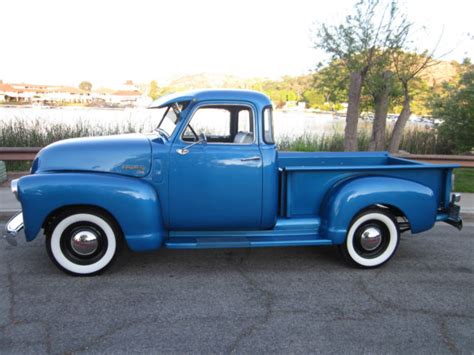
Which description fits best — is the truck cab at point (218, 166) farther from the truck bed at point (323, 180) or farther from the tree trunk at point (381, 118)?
the tree trunk at point (381, 118)

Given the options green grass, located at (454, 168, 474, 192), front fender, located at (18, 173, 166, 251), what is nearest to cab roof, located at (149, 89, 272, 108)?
front fender, located at (18, 173, 166, 251)

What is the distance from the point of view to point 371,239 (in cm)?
450

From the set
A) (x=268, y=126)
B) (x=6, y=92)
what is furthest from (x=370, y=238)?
(x=6, y=92)

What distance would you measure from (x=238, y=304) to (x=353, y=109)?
6.41 metres

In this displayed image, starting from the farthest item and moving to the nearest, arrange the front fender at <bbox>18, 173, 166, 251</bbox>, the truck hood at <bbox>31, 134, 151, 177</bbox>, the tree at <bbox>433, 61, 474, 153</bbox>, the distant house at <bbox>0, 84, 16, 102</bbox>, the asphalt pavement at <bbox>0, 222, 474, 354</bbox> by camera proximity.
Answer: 1. the distant house at <bbox>0, 84, 16, 102</bbox>
2. the tree at <bbox>433, 61, 474, 153</bbox>
3. the truck hood at <bbox>31, 134, 151, 177</bbox>
4. the front fender at <bbox>18, 173, 166, 251</bbox>
5. the asphalt pavement at <bbox>0, 222, 474, 354</bbox>

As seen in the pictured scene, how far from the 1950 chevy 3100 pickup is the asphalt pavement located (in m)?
0.32

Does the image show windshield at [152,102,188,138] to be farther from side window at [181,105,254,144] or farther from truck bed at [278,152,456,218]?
truck bed at [278,152,456,218]

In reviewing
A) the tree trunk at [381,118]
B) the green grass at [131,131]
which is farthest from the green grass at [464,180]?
the tree trunk at [381,118]

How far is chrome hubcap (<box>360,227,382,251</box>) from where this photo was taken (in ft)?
14.7

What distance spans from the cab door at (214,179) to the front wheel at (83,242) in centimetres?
65

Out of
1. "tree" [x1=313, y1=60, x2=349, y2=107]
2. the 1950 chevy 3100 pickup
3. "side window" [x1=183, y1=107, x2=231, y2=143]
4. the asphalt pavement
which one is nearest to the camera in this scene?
the asphalt pavement

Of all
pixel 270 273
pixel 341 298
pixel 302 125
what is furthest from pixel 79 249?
pixel 302 125

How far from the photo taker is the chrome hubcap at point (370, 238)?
14.7 feet

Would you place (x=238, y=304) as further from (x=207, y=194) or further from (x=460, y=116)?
(x=460, y=116)
